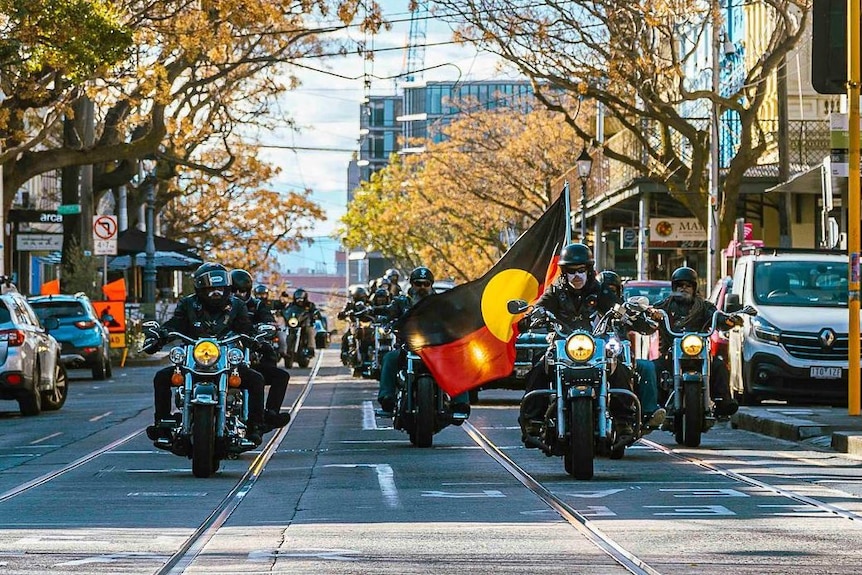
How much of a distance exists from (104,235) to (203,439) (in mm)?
30013

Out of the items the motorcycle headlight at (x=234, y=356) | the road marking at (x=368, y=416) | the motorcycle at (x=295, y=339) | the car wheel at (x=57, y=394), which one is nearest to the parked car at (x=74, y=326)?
the motorcycle at (x=295, y=339)

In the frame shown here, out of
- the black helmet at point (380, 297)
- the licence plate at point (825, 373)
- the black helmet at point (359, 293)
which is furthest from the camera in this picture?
the black helmet at point (359, 293)

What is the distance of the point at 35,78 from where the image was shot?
3134 centimetres

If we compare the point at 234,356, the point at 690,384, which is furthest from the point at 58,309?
the point at 234,356

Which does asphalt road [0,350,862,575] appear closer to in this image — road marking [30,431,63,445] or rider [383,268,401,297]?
road marking [30,431,63,445]

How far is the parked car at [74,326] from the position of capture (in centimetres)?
→ 3600

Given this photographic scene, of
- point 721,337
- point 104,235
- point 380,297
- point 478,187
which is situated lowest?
point 721,337

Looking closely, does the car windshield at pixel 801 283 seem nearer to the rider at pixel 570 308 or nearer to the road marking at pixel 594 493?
the rider at pixel 570 308

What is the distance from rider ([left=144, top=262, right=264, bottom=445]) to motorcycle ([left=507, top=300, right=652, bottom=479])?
2.29m

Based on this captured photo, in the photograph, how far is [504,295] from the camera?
18.0 m

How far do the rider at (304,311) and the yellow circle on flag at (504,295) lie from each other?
79.5 ft

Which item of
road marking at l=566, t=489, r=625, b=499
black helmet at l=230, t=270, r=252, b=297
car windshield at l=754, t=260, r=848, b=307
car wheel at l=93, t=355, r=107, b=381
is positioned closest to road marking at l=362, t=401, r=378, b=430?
black helmet at l=230, t=270, r=252, b=297

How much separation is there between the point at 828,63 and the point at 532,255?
4.26m

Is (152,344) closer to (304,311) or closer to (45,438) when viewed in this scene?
(45,438)
